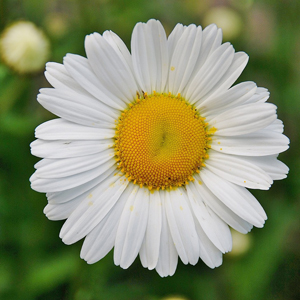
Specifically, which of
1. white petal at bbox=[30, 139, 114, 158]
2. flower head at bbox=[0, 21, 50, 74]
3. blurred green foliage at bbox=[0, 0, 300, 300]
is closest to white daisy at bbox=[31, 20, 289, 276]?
white petal at bbox=[30, 139, 114, 158]

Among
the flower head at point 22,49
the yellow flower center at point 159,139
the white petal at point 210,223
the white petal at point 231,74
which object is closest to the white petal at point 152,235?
the yellow flower center at point 159,139

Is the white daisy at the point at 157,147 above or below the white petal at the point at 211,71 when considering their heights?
below

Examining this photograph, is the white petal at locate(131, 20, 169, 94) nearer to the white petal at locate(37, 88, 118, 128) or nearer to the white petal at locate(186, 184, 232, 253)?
the white petal at locate(37, 88, 118, 128)

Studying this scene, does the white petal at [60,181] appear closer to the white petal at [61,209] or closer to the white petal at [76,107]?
the white petal at [61,209]

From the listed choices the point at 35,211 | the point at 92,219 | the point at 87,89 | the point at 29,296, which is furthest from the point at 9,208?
the point at 87,89

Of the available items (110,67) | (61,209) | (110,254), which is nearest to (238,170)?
(110,67)

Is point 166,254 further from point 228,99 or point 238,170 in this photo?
point 228,99
